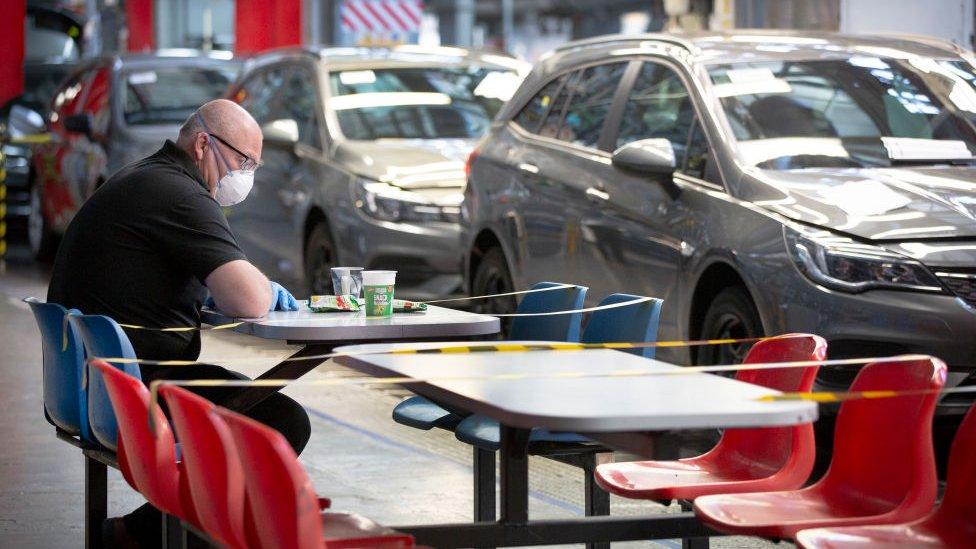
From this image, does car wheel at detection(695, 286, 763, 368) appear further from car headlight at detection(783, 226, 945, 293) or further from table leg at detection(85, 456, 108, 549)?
table leg at detection(85, 456, 108, 549)

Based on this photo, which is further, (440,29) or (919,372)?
(440,29)

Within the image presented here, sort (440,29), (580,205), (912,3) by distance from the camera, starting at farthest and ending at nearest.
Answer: (440,29), (912,3), (580,205)

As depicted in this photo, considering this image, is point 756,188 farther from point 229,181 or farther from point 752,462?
point 752,462

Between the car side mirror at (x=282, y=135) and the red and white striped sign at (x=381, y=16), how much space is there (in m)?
10.8

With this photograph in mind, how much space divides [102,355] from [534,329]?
5.75 ft

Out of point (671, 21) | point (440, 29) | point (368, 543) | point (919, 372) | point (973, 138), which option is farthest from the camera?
point (440, 29)

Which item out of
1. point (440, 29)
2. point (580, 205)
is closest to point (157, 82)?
point (580, 205)

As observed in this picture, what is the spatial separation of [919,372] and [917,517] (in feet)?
1.12

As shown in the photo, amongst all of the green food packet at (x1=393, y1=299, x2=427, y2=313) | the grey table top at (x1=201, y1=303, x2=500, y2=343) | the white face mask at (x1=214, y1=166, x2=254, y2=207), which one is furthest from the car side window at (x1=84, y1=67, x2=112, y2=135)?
the grey table top at (x1=201, y1=303, x2=500, y2=343)

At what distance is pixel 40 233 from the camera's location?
59.5 feet

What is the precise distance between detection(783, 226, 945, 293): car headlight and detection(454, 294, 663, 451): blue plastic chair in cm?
138

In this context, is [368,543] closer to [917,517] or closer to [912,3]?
[917,517]

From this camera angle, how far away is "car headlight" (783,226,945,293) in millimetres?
6918

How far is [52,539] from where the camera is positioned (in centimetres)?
641
